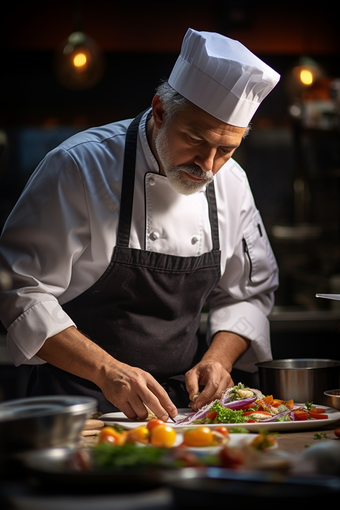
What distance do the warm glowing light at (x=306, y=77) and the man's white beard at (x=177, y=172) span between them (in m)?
3.44

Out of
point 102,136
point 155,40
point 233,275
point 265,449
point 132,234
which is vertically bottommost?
point 265,449

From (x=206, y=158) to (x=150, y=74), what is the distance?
14.2ft

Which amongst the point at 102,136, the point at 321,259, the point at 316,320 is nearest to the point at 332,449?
the point at 102,136

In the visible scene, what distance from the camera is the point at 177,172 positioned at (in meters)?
1.75

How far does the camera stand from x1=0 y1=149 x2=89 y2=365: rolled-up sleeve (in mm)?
1559

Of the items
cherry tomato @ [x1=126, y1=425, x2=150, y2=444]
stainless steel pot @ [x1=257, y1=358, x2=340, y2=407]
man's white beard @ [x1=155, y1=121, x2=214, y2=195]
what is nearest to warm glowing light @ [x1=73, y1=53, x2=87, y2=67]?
man's white beard @ [x1=155, y1=121, x2=214, y2=195]

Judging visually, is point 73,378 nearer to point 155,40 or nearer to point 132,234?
point 132,234

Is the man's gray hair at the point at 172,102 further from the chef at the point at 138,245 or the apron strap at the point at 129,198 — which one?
the apron strap at the point at 129,198

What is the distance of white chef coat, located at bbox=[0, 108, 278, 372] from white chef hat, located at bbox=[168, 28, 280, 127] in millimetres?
234

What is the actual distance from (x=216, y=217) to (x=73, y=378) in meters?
0.68

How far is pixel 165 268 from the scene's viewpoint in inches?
70.9

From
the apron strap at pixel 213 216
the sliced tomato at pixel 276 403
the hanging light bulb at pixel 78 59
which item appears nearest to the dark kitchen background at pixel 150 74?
the hanging light bulb at pixel 78 59

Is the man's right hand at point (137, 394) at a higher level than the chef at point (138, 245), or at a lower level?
lower

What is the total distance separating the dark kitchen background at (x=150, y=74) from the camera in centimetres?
548
